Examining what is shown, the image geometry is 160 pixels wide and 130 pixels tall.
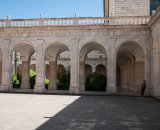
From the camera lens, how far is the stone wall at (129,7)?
85.3ft

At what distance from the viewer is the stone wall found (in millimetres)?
25984

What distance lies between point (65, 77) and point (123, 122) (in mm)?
20956

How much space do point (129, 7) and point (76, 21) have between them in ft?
21.1

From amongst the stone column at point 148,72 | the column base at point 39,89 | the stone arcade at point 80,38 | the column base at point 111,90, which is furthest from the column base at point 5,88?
the stone column at point 148,72

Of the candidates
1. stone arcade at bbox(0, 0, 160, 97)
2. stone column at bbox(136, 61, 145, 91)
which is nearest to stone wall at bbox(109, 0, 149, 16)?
stone arcade at bbox(0, 0, 160, 97)

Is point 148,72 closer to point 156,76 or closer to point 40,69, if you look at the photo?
point 156,76

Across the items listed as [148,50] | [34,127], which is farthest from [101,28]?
[34,127]

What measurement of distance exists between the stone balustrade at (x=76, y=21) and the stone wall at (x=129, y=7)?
10.7 feet

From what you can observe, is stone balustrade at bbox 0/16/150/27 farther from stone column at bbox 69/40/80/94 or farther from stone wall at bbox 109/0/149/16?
stone wall at bbox 109/0/149/16

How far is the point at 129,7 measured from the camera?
26.1m

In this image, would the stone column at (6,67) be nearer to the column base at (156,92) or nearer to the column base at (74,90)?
the column base at (74,90)

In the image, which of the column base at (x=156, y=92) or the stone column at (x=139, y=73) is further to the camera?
the stone column at (x=139, y=73)

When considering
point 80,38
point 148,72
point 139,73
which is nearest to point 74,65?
point 80,38

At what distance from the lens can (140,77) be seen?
24.9 m
